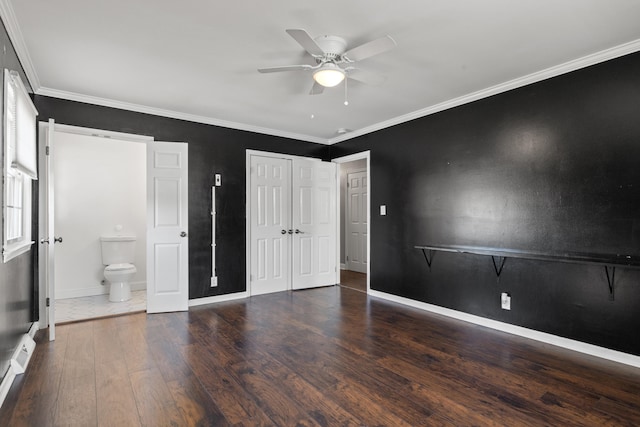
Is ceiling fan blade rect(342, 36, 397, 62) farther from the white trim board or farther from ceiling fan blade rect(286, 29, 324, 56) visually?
the white trim board

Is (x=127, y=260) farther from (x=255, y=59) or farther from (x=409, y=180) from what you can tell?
(x=409, y=180)

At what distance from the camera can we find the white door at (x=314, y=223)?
17.5ft

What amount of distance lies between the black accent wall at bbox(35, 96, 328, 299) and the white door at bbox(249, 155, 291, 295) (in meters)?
0.18

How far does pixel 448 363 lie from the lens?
2648 millimetres

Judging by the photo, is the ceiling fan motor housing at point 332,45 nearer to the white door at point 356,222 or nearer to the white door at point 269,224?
the white door at point 269,224

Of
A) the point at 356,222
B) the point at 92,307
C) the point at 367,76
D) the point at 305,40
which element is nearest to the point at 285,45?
the point at 305,40

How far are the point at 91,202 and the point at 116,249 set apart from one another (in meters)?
0.80

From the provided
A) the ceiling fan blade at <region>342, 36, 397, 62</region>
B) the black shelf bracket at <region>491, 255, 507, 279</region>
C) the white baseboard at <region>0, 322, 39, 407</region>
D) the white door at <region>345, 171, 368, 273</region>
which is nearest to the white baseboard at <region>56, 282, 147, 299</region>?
the white baseboard at <region>0, 322, 39, 407</region>

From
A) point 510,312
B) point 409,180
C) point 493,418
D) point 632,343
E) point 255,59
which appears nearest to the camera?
point 493,418

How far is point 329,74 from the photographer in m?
2.55

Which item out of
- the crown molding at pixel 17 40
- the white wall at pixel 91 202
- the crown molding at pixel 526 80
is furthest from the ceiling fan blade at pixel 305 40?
the white wall at pixel 91 202

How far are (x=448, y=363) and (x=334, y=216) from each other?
3.37 m

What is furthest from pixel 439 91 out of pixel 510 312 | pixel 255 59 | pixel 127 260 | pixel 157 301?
Answer: pixel 127 260

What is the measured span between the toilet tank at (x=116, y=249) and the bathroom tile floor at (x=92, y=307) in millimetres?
531
